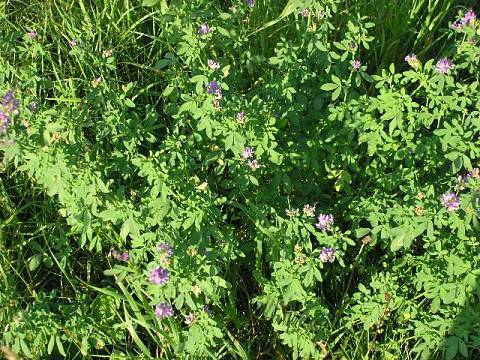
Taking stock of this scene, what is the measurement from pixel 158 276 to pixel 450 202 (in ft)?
3.72

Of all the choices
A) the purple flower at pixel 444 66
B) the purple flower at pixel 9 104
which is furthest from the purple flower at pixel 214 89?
the purple flower at pixel 444 66

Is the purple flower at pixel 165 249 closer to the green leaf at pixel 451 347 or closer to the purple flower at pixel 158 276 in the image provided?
the purple flower at pixel 158 276

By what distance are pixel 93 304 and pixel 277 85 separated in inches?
47.8

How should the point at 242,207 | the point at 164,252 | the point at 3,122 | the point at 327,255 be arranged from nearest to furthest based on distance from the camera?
the point at 3,122 < the point at 164,252 < the point at 327,255 < the point at 242,207

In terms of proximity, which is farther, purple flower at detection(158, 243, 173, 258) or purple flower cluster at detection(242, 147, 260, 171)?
purple flower cluster at detection(242, 147, 260, 171)

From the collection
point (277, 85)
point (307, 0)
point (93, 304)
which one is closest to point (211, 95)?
point (277, 85)

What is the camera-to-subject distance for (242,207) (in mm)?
2500

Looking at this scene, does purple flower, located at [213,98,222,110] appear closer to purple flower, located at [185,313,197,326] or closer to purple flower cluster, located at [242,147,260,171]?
purple flower cluster, located at [242,147,260,171]

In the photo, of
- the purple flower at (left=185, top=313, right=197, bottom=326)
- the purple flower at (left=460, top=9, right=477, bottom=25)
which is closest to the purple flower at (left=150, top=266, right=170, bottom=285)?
the purple flower at (left=185, top=313, right=197, bottom=326)

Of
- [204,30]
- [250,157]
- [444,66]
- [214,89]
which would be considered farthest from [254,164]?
[444,66]

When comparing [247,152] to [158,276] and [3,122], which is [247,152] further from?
[3,122]

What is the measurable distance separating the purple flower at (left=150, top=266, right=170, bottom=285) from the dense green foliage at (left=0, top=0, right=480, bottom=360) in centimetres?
1

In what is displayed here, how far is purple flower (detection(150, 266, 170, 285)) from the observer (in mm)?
2074

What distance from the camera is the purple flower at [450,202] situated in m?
2.29
